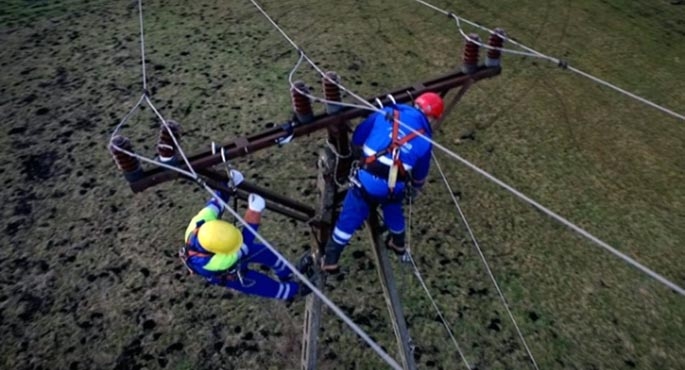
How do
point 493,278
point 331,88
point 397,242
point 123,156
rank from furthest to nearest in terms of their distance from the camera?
point 493,278
point 397,242
point 331,88
point 123,156

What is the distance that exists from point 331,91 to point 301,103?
0.33m

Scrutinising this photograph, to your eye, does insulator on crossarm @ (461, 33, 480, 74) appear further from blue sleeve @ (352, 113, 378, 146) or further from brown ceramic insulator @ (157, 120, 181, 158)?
brown ceramic insulator @ (157, 120, 181, 158)

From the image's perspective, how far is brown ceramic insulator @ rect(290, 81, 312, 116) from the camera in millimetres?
4793

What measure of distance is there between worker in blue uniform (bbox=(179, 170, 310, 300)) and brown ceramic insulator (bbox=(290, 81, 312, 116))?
0.92 m

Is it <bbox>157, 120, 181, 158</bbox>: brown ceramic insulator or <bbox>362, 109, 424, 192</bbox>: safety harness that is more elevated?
<bbox>157, 120, 181, 158</bbox>: brown ceramic insulator

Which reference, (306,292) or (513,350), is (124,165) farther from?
(513,350)

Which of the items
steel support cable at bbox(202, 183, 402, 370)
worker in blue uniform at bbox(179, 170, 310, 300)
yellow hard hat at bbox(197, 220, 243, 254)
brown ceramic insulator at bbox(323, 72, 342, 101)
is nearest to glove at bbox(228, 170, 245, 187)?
worker in blue uniform at bbox(179, 170, 310, 300)

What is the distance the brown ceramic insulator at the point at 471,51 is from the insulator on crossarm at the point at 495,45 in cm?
16

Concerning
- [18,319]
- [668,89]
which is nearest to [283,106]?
[18,319]

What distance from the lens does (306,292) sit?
Result: 22.2 ft

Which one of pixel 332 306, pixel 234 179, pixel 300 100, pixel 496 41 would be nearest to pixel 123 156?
pixel 234 179

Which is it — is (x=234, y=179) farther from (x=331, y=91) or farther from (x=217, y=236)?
(x=331, y=91)

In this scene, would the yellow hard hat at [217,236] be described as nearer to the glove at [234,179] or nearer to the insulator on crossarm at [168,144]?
the glove at [234,179]

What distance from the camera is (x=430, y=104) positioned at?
5.33 metres
